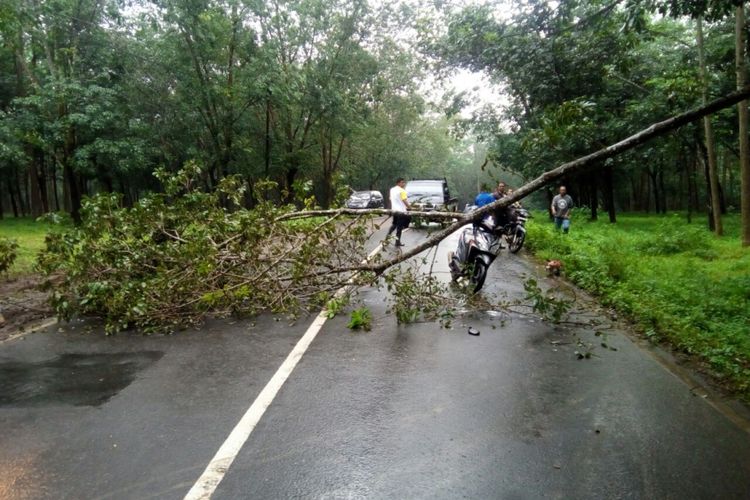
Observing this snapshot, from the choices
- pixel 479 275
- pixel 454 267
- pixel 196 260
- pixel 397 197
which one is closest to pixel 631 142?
pixel 479 275

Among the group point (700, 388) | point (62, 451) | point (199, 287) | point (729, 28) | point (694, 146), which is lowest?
point (700, 388)

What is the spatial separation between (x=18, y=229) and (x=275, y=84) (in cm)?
1299

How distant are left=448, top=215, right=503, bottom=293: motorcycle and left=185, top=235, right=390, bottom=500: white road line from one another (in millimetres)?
3509

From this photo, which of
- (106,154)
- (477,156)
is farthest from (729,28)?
(477,156)

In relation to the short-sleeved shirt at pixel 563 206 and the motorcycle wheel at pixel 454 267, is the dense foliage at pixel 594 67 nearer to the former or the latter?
the short-sleeved shirt at pixel 563 206

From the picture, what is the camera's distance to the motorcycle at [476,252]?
8.42 metres

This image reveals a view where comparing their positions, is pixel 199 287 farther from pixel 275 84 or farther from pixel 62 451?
pixel 275 84

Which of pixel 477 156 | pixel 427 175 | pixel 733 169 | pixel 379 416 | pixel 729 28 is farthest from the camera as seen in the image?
pixel 477 156

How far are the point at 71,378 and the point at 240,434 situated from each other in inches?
95.3

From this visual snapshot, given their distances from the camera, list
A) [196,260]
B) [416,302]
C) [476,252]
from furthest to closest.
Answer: [476,252] → [416,302] → [196,260]

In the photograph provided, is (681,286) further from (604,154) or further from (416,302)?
(604,154)

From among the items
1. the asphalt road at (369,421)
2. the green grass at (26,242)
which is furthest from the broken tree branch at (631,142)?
the green grass at (26,242)

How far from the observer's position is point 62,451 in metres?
3.67

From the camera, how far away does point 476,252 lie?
8.57 m
